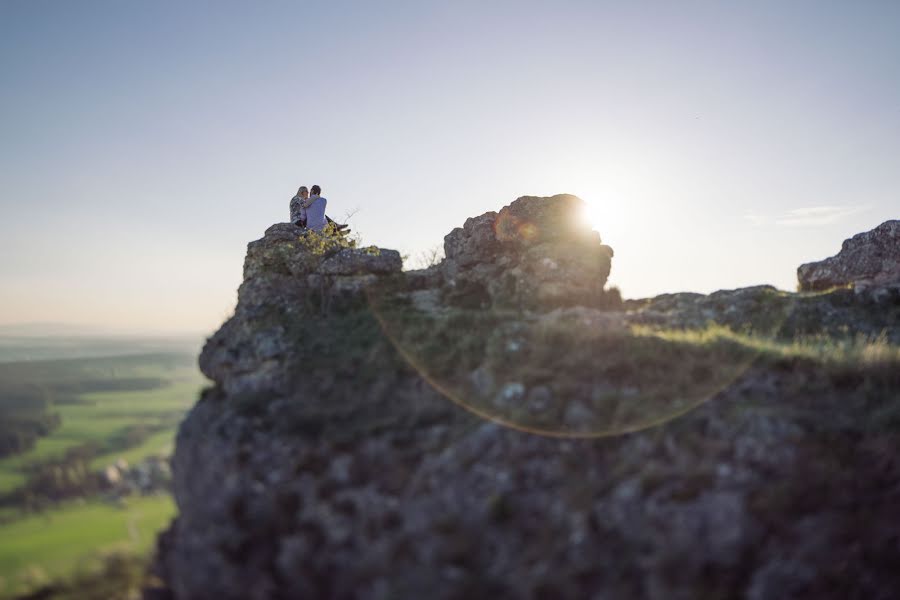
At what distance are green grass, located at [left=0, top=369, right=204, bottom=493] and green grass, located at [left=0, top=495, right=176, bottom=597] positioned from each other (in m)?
1.93

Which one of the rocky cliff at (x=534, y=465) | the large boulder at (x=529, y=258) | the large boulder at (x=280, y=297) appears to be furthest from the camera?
the large boulder at (x=529, y=258)

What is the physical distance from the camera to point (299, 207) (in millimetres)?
21562

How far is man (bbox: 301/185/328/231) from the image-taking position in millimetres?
21250

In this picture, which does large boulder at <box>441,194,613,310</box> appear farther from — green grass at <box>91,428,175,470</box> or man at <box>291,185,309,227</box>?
green grass at <box>91,428,175,470</box>

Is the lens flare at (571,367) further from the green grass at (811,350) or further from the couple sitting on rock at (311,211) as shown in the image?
the couple sitting on rock at (311,211)

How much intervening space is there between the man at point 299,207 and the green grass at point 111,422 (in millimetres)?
7651

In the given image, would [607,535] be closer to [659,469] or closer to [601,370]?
[659,469]

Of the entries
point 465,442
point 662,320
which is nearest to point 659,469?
point 465,442

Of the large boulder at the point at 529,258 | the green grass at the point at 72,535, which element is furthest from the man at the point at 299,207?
the green grass at the point at 72,535

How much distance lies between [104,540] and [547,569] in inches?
375

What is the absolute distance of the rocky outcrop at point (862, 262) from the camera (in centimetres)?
2164

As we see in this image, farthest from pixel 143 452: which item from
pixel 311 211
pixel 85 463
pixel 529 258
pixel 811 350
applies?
pixel 811 350

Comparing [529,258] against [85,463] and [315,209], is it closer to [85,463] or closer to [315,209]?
[315,209]

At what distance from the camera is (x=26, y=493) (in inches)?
554
